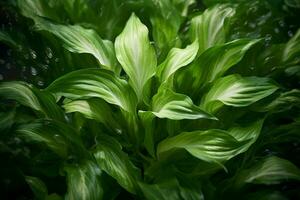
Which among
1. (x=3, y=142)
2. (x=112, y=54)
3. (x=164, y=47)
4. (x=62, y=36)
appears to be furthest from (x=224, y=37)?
(x=3, y=142)

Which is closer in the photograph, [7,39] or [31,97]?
[31,97]

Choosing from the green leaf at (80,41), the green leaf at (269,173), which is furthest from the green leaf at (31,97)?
the green leaf at (269,173)

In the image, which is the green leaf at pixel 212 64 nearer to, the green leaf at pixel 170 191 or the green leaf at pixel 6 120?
the green leaf at pixel 170 191

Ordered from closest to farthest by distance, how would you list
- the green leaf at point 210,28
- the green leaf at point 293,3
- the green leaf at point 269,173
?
1. the green leaf at point 269,173
2. the green leaf at point 210,28
3. the green leaf at point 293,3

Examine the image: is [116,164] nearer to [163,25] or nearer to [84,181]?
[84,181]

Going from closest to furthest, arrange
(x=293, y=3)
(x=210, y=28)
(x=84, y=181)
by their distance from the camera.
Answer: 1. (x=84, y=181)
2. (x=210, y=28)
3. (x=293, y=3)

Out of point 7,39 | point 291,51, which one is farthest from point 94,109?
point 291,51
